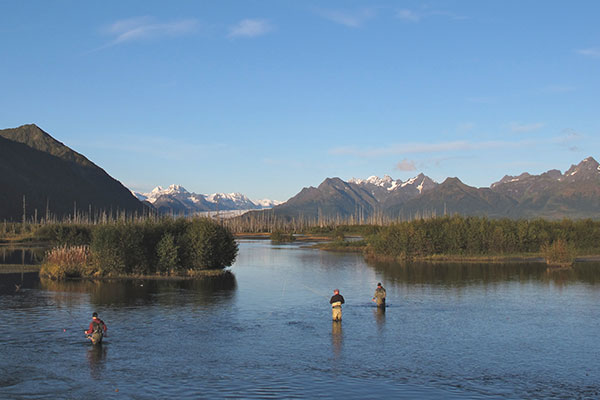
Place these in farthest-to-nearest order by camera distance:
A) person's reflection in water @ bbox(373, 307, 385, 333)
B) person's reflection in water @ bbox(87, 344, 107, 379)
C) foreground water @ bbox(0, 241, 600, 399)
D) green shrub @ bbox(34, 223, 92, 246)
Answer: green shrub @ bbox(34, 223, 92, 246) < person's reflection in water @ bbox(373, 307, 385, 333) < person's reflection in water @ bbox(87, 344, 107, 379) < foreground water @ bbox(0, 241, 600, 399)

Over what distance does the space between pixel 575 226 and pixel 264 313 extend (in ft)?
293

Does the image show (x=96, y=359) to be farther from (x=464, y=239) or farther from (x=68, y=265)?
(x=464, y=239)

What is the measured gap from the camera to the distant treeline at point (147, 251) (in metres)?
67.1

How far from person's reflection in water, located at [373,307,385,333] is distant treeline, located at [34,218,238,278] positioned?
32992mm

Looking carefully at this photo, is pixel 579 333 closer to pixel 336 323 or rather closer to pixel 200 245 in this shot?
pixel 336 323

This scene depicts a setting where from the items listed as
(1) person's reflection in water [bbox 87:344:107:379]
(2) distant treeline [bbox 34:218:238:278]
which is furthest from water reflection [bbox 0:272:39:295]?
(1) person's reflection in water [bbox 87:344:107:379]

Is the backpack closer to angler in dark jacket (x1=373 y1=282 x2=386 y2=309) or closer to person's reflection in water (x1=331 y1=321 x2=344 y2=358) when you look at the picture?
person's reflection in water (x1=331 y1=321 x2=344 y2=358)

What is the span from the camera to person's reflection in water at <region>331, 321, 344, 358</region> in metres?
31.3

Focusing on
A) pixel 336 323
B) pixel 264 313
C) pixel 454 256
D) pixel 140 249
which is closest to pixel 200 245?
pixel 140 249

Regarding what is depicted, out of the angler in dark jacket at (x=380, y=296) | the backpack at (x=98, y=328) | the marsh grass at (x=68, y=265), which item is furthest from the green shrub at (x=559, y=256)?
the backpack at (x=98, y=328)

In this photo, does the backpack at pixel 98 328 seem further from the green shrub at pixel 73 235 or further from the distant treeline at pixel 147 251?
the green shrub at pixel 73 235

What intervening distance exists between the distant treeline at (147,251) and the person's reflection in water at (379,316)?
108 ft

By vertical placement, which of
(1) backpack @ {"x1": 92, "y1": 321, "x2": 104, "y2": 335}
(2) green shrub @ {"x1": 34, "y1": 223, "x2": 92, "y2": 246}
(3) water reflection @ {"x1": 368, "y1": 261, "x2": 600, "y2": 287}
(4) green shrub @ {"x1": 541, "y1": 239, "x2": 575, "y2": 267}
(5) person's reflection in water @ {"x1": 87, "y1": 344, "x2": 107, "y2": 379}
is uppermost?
(2) green shrub @ {"x1": 34, "y1": 223, "x2": 92, "y2": 246}

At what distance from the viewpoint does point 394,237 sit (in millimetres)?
103562
